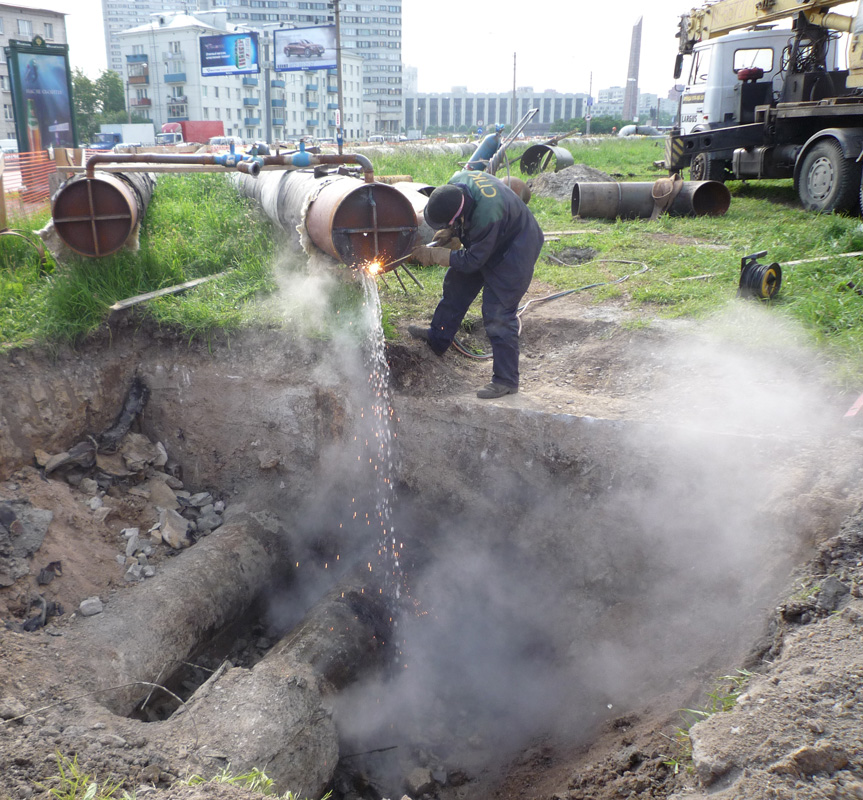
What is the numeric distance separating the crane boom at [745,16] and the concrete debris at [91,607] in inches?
391

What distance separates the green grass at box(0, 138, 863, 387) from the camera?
4930 millimetres

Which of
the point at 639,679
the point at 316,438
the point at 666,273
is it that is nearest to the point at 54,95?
the point at 316,438

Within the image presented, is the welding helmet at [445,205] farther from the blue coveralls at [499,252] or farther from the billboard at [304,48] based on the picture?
the billboard at [304,48]

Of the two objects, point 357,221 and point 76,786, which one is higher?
point 357,221

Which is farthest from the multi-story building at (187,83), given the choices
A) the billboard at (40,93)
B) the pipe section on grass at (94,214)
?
the pipe section on grass at (94,214)

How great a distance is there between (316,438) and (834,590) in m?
3.30

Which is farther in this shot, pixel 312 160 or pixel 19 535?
pixel 312 160

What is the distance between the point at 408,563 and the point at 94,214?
350cm

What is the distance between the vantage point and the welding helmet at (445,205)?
4.37 m

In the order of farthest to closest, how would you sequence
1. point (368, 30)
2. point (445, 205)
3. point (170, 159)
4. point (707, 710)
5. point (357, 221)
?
point (368, 30) < point (170, 159) < point (357, 221) < point (445, 205) < point (707, 710)

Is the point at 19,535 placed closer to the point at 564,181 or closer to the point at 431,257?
the point at 431,257

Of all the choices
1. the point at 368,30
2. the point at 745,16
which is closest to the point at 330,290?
the point at 745,16

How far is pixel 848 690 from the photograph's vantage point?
2.29 meters

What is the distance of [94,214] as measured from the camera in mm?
5133
